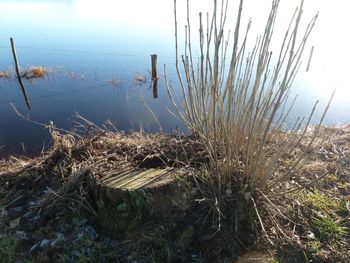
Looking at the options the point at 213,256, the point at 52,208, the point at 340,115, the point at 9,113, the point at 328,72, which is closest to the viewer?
the point at 213,256

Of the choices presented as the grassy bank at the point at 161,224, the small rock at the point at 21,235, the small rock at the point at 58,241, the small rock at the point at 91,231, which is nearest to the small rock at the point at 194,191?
the grassy bank at the point at 161,224

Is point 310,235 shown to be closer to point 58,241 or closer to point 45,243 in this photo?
point 58,241

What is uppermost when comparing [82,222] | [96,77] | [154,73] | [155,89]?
[82,222]

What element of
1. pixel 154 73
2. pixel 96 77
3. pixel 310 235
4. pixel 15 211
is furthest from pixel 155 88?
pixel 310 235

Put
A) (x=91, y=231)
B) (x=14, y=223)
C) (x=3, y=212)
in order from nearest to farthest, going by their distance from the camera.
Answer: (x=91, y=231), (x=14, y=223), (x=3, y=212)

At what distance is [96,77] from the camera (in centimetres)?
1398

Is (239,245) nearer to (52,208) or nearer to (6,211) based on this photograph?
(52,208)

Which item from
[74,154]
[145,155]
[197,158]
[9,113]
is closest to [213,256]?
[197,158]

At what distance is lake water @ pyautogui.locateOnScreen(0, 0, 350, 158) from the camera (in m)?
9.95

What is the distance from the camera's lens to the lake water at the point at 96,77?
9945 mm

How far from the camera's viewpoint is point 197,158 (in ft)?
12.9

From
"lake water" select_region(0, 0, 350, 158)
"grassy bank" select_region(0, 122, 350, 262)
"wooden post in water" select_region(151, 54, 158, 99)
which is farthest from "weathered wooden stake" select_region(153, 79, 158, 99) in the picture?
"grassy bank" select_region(0, 122, 350, 262)

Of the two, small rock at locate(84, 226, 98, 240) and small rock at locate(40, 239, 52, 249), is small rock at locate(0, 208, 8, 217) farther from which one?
small rock at locate(84, 226, 98, 240)

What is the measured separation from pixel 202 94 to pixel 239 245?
1343mm
